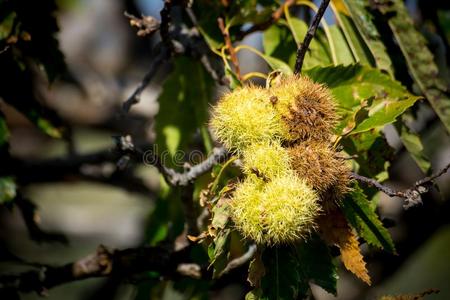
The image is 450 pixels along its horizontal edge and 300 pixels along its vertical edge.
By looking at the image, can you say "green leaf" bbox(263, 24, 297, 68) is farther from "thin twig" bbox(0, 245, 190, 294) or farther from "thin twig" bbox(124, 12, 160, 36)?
"thin twig" bbox(0, 245, 190, 294)

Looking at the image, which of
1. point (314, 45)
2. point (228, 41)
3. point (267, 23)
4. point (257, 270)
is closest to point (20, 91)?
point (228, 41)

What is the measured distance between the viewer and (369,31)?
2.01m

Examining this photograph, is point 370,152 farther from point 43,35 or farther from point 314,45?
point 43,35

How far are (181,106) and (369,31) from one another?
0.75 m

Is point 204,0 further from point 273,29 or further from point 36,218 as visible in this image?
point 36,218

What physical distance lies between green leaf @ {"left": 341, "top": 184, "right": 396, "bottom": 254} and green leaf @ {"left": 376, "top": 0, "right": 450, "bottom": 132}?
39 cm

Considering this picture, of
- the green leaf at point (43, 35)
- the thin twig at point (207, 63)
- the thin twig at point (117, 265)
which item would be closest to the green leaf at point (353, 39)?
the thin twig at point (207, 63)

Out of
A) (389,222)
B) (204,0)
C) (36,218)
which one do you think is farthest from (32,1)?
(389,222)

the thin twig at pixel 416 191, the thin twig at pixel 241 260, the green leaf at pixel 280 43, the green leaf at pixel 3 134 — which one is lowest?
the thin twig at pixel 241 260

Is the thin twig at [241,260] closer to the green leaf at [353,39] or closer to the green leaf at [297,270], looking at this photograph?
the green leaf at [297,270]

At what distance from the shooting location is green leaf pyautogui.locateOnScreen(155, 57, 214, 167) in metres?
2.34

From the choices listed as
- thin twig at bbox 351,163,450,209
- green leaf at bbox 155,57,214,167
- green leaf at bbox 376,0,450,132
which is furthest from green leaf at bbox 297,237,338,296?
green leaf at bbox 155,57,214,167

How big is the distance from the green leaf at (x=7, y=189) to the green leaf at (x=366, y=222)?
3.79 feet

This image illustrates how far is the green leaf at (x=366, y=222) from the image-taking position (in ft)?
5.47
